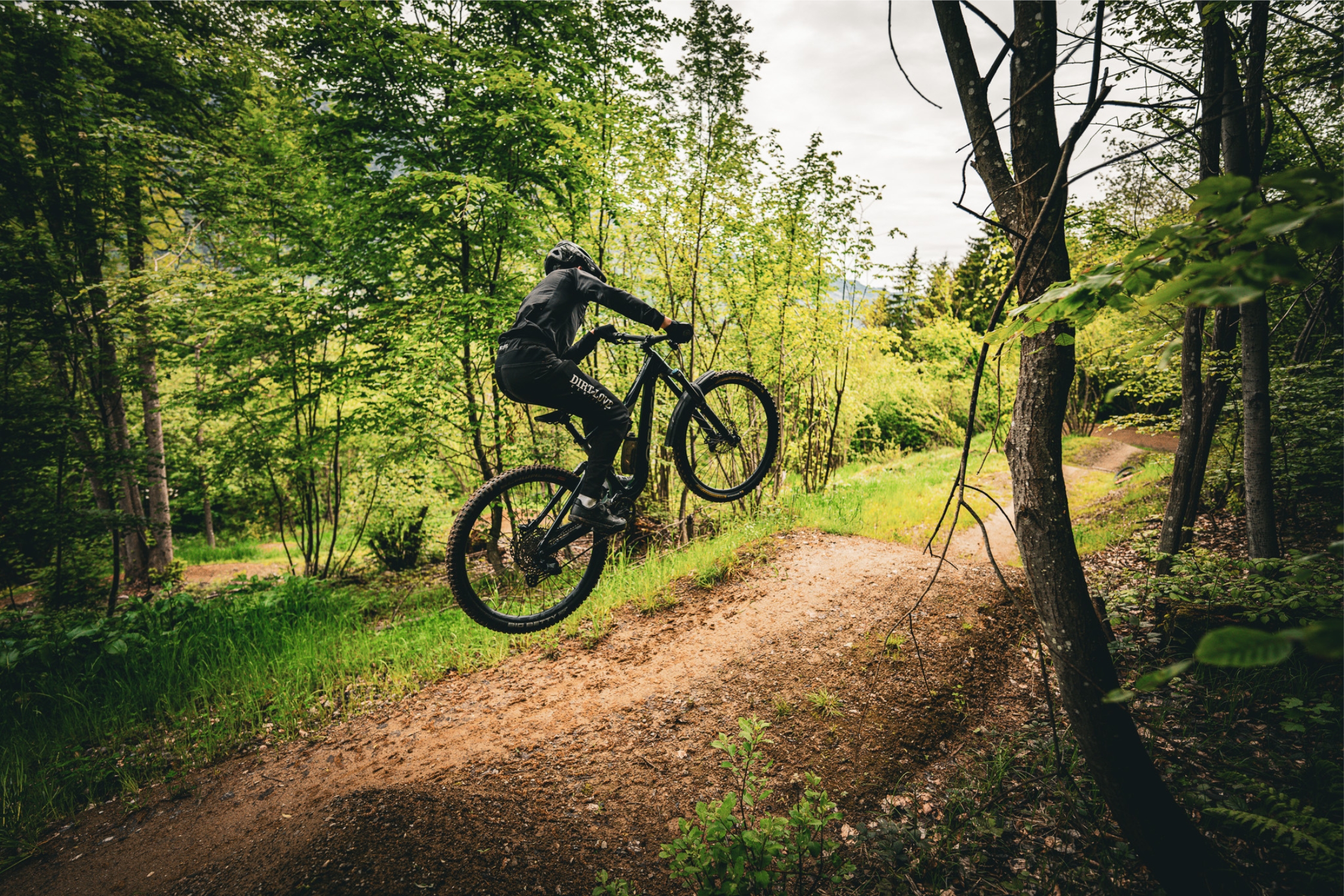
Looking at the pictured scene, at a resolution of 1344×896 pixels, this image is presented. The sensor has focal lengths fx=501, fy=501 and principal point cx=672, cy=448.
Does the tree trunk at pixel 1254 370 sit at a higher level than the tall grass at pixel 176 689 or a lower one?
higher

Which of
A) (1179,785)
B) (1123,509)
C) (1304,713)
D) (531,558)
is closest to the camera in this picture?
(1179,785)

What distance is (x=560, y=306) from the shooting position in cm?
322

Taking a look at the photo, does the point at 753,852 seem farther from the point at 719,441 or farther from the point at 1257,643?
the point at 719,441

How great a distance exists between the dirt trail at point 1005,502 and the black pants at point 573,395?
7.45 feet

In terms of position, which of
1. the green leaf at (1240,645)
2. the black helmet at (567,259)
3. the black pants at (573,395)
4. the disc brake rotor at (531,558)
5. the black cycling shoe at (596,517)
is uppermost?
Result: the black helmet at (567,259)

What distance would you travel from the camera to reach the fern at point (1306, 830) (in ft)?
6.84

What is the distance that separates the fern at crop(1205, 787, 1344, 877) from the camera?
209 centimetres

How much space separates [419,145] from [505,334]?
13.5ft

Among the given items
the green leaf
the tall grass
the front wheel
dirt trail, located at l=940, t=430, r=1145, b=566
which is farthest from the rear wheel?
the green leaf

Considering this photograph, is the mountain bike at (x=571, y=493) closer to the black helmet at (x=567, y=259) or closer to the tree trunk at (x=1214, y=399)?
the black helmet at (x=567, y=259)

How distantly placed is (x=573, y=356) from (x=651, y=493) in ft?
14.6

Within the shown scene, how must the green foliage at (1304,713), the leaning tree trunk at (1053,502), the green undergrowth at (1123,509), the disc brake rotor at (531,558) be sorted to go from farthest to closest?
the green undergrowth at (1123,509)
the disc brake rotor at (531,558)
the green foliage at (1304,713)
the leaning tree trunk at (1053,502)

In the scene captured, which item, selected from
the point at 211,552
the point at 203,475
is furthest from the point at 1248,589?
the point at 211,552

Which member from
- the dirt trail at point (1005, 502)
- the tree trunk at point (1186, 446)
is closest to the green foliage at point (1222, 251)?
the dirt trail at point (1005, 502)
